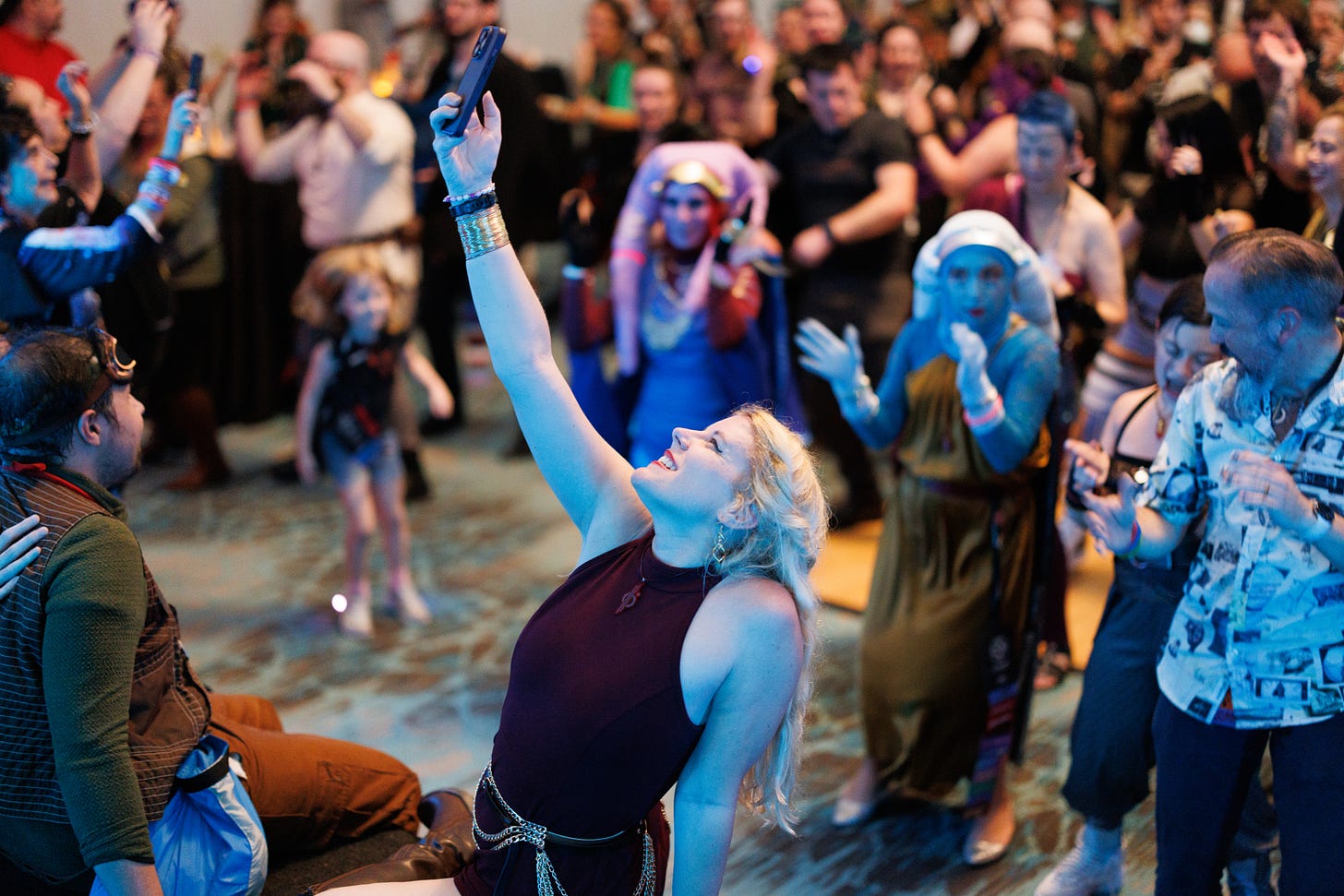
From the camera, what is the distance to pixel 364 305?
14.2 feet

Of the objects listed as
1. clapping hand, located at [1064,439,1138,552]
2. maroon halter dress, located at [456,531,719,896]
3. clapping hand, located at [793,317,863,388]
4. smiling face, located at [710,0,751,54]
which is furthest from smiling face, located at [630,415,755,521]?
smiling face, located at [710,0,751,54]

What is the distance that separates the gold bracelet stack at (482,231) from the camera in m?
2.06

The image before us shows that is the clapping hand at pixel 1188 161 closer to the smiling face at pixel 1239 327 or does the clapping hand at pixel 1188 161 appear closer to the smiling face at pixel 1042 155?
the smiling face at pixel 1042 155

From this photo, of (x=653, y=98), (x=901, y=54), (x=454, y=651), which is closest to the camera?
(x=454, y=651)

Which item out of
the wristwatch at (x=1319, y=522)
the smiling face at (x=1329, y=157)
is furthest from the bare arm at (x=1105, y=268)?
the wristwatch at (x=1319, y=522)

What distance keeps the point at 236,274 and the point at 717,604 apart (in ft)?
16.3

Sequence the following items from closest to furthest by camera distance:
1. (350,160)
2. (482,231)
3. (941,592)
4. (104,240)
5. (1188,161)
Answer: (482,231), (941,592), (104,240), (1188,161), (350,160)

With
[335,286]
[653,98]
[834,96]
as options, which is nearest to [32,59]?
[335,286]

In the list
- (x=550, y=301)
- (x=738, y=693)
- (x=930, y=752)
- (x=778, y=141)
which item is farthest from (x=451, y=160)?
(x=550, y=301)

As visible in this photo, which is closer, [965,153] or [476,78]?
[476,78]

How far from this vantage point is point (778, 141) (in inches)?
214

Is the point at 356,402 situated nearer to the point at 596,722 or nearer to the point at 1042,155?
the point at 1042,155

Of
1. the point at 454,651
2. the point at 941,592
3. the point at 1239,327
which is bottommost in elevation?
the point at 454,651

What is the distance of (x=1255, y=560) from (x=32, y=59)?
431cm
